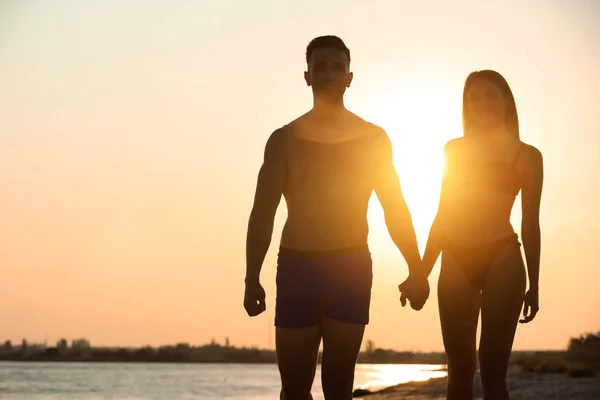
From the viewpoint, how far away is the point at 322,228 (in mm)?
6941

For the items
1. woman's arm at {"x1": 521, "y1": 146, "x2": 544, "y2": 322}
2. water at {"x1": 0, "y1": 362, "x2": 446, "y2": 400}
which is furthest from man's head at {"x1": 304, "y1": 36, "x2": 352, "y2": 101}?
water at {"x1": 0, "y1": 362, "x2": 446, "y2": 400}

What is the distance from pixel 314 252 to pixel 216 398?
4755 centimetres

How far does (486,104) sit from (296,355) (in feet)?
10.4

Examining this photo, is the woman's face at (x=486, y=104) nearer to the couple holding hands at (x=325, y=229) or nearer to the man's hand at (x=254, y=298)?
the couple holding hands at (x=325, y=229)

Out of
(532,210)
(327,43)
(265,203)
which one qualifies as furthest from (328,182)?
(532,210)

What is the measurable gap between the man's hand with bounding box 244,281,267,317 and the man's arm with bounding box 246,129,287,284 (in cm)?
4

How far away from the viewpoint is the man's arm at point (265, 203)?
710cm

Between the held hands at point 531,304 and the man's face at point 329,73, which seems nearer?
the man's face at point 329,73

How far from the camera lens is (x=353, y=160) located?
7.01 m

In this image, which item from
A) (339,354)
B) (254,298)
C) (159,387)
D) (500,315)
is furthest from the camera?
(159,387)

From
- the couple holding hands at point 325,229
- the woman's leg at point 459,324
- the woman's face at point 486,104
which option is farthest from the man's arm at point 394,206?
the woman's face at point 486,104

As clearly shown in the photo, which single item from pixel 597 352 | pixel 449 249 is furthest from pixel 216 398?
pixel 449 249

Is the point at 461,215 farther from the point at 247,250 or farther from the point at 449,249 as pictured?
the point at 247,250

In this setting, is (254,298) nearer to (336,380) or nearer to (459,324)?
(336,380)
